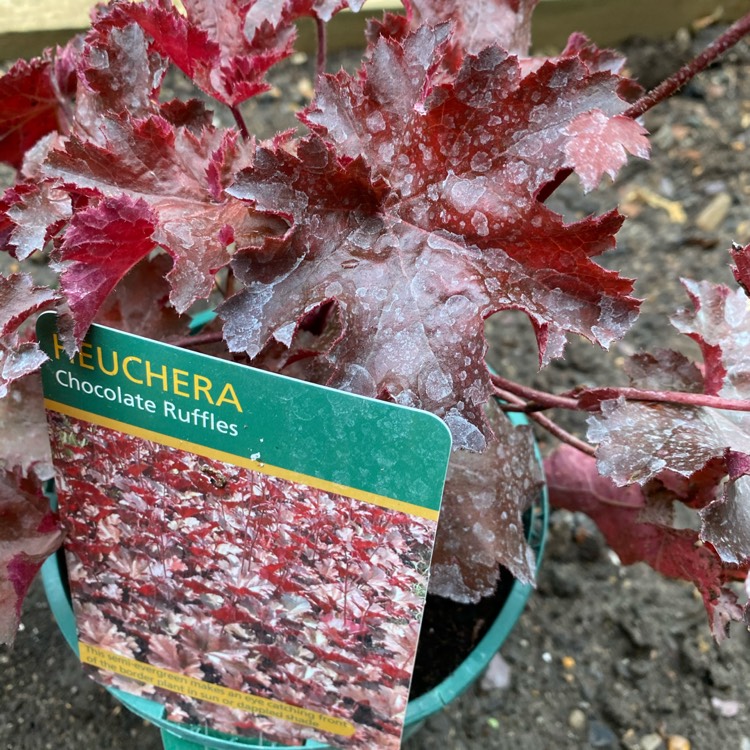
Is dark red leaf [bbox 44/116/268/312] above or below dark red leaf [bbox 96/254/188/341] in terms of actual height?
above

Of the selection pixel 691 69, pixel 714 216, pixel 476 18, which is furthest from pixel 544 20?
pixel 691 69

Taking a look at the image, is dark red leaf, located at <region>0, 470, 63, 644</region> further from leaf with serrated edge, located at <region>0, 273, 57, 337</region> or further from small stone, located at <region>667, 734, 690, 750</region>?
small stone, located at <region>667, 734, 690, 750</region>

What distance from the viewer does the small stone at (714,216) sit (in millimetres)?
1841

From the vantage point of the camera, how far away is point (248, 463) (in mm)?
724

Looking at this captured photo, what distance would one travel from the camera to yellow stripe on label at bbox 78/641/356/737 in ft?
2.92

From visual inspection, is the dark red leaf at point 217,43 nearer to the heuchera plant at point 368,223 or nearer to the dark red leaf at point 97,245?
the heuchera plant at point 368,223

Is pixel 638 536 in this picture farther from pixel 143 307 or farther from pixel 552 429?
pixel 143 307

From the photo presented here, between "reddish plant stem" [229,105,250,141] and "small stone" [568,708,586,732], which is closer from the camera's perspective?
"reddish plant stem" [229,105,250,141]

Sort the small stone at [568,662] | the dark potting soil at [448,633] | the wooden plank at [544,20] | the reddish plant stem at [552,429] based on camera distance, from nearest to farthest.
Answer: the reddish plant stem at [552,429], the dark potting soil at [448,633], the small stone at [568,662], the wooden plank at [544,20]

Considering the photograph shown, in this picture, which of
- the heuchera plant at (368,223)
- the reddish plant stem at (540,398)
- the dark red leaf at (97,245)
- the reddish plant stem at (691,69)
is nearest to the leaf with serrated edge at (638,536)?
the heuchera plant at (368,223)

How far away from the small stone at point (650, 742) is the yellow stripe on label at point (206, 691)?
1.93 ft

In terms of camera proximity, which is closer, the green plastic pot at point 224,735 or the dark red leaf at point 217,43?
the dark red leaf at point 217,43

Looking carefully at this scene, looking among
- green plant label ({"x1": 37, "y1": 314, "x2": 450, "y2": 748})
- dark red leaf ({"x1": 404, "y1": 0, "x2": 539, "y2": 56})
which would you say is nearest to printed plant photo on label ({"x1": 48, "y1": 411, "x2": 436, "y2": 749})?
green plant label ({"x1": 37, "y1": 314, "x2": 450, "y2": 748})

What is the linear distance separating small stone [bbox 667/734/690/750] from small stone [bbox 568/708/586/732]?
13cm
